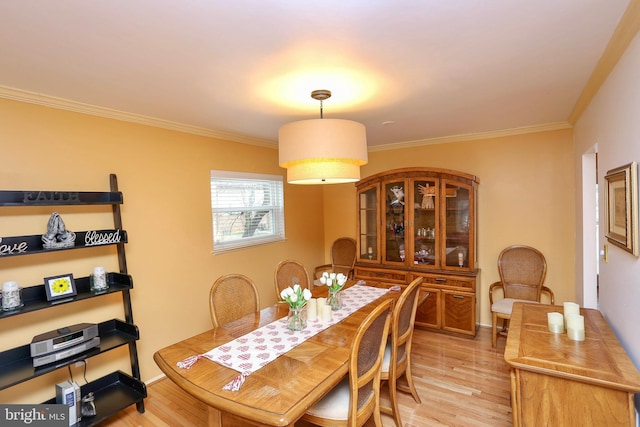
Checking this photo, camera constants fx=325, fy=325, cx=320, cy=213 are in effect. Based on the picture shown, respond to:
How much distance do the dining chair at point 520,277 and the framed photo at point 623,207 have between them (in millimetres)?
1655

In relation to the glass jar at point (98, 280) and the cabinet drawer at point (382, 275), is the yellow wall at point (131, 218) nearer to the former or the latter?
the glass jar at point (98, 280)

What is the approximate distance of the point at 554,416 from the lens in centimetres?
154

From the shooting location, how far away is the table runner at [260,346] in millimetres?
1653

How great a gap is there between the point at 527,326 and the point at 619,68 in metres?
1.52

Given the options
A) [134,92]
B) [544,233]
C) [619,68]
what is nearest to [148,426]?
[134,92]

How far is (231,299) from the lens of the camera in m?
2.47

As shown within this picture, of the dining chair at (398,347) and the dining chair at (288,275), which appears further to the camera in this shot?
the dining chair at (288,275)

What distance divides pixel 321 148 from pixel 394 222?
7.73 feet

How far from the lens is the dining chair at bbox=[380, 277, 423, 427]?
2.06 metres

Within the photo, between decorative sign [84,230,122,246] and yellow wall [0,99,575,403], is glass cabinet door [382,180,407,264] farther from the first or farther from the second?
decorative sign [84,230,122,246]

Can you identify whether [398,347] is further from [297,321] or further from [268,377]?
[268,377]

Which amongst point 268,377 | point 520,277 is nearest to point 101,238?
point 268,377

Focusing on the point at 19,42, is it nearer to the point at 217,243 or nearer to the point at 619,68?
the point at 217,243

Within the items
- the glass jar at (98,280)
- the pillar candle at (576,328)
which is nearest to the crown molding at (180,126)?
the glass jar at (98,280)
